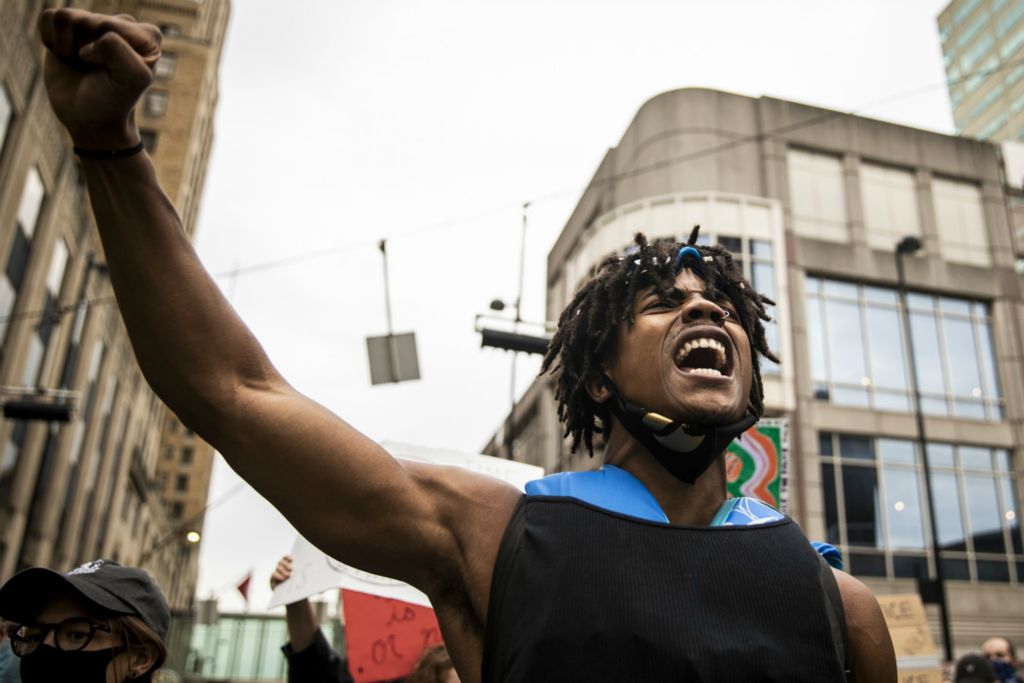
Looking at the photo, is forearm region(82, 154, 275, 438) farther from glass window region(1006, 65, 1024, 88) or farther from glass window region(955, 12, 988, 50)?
glass window region(955, 12, 988, 50)

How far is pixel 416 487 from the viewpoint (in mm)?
1734

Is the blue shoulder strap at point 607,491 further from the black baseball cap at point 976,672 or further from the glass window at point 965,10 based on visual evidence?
the glass window at point 965,10

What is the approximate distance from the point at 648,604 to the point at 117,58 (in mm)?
1265

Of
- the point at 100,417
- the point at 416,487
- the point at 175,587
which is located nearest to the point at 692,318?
the point at 416,487

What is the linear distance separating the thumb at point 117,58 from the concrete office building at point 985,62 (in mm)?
81868

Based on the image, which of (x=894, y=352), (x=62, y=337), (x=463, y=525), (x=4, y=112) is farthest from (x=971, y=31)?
(x=463, y=525)

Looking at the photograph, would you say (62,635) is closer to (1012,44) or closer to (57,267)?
(57,267)

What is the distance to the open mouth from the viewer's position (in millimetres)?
2023

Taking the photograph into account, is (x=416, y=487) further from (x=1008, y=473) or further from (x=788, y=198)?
(x=1008, y=473)

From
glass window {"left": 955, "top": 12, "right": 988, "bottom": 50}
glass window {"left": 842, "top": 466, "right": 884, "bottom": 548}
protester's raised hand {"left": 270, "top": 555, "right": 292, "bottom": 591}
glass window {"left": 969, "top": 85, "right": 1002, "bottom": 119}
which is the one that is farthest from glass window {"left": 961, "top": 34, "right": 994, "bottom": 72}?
protester's raised hand {"left": 270, "top": 555, "right": 292, "bottom": 591}

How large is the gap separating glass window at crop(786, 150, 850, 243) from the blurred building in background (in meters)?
17.5

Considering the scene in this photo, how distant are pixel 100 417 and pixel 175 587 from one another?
45358 mm

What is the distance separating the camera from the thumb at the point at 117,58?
133 centimetres

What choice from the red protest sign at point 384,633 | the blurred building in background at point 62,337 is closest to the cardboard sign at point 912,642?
the red protest sign at point 384,633
